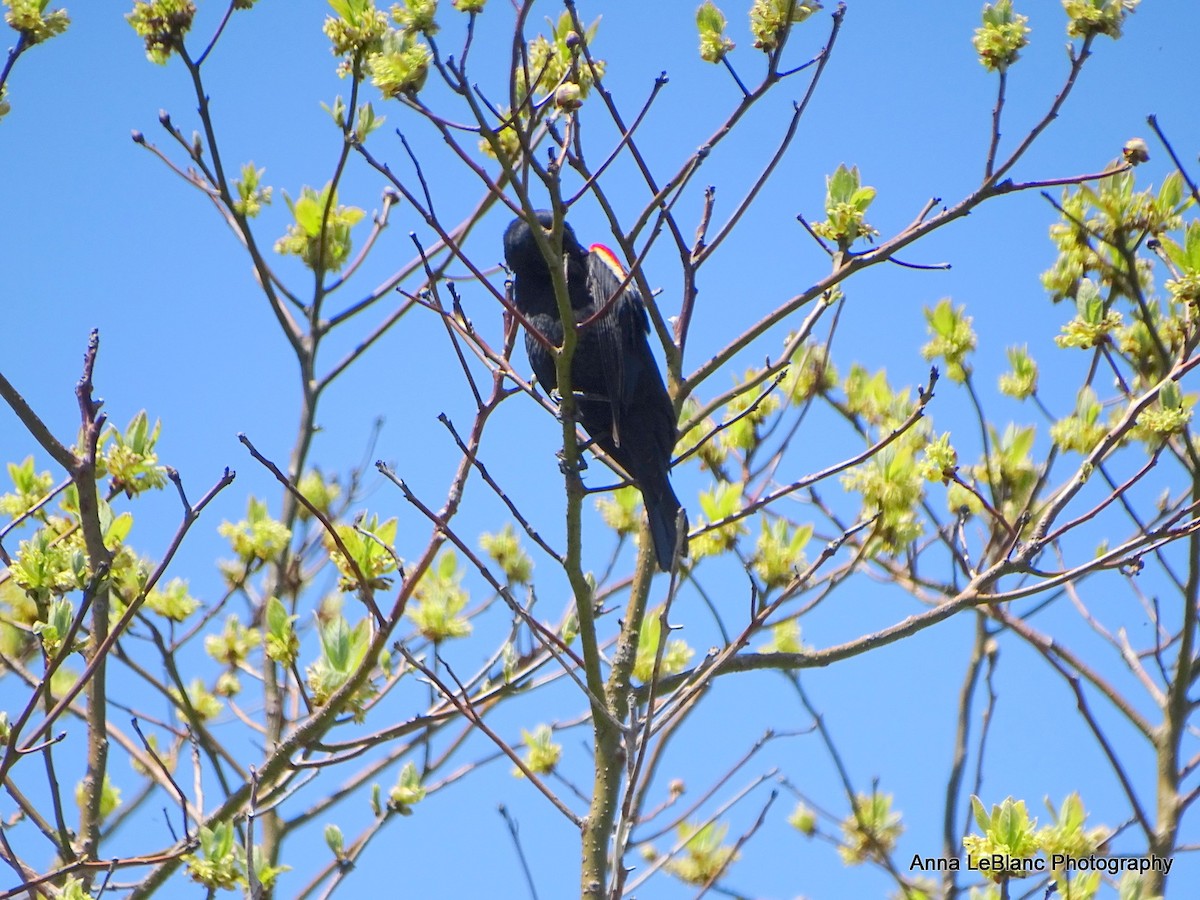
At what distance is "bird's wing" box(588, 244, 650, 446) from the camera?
3709mm

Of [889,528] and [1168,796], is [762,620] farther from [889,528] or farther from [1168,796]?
[1168,796]

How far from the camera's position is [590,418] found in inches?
158

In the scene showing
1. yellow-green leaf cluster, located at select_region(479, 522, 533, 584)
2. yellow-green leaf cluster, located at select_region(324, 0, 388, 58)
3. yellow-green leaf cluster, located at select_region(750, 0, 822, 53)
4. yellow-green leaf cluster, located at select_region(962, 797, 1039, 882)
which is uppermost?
yellow-green leaf cluster, located at select_region(324, 0, 388, 58)

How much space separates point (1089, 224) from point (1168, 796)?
1763mm

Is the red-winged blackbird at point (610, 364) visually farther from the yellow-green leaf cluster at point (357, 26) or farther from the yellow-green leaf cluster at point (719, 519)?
the yellow-green leaf cluster at point (357, 26)

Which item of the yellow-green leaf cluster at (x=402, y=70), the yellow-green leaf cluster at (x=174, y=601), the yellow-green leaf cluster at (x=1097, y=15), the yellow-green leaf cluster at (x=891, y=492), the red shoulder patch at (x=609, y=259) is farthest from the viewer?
the red shoulder patch at (x=609, y=259)

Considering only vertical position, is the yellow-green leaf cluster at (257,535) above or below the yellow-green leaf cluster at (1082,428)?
below

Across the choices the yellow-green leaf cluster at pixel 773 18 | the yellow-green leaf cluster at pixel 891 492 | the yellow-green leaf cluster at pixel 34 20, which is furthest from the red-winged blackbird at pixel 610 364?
the yellow-green leaf cluster at pixel 34 20

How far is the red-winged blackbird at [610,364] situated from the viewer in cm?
368

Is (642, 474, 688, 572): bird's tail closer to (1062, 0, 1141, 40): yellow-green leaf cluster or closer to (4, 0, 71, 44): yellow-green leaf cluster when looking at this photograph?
(1062, 0, 1141, 40): yellow-green leaf cluster

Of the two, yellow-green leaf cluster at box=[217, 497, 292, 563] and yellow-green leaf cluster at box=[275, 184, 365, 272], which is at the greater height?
yellow-green leaf cluster at box=[275, 184, 365, 272]

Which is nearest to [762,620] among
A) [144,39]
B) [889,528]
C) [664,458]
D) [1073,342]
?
[889,528]

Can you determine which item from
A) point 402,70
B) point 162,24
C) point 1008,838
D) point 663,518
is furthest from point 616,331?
point 1008,838

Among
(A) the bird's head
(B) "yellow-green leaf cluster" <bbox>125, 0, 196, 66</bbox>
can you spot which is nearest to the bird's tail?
(A) the bird's head
